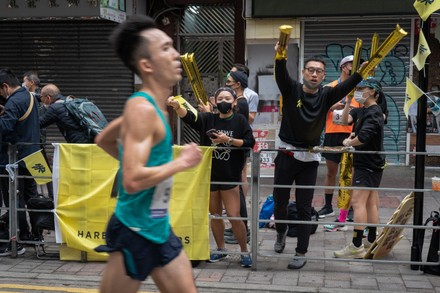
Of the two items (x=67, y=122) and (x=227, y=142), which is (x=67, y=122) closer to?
(x=67, y=122)

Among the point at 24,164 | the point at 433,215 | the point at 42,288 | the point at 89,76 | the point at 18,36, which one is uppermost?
the point at 18,36

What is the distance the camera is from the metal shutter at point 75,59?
13.1m

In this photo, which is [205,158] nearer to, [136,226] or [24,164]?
[24,164]

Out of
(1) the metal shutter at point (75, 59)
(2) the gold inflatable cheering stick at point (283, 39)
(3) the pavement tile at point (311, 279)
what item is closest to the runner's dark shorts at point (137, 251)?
(2) the gold inflatable cheering stick at point (283, 39)

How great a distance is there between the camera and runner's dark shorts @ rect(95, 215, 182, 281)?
10.5 ft

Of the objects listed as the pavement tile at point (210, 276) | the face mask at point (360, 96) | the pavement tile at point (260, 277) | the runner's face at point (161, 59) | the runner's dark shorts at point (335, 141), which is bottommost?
the pavement tile at point (210, 276)

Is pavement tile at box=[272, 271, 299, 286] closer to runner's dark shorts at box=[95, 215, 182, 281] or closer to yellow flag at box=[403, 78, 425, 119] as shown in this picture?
yellow flag at box=[403, 78, 425, 119]

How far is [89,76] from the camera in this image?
13.2m

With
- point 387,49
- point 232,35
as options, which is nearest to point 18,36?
point 232,35

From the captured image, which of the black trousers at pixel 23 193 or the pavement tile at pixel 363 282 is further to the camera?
the black trousers at pixel 23 193

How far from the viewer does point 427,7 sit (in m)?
5.42

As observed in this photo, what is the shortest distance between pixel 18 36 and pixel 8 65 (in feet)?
2.24

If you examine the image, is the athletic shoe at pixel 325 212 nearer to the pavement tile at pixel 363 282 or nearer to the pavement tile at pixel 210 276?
the pavement tile at pixel 363 282

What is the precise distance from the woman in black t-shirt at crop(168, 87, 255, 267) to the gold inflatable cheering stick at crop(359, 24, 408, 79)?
1260 millimetres
